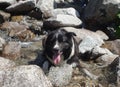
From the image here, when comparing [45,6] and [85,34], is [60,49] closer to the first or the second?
[85,34]

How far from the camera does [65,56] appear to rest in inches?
317

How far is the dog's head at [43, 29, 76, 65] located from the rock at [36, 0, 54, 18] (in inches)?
183

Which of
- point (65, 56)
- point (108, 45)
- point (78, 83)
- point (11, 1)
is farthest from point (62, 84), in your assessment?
point (11, 1)

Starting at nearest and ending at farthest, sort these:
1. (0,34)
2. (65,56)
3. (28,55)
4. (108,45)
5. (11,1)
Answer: (65,56) < (28,55) < (108,45) < (0,34) < (11,1)

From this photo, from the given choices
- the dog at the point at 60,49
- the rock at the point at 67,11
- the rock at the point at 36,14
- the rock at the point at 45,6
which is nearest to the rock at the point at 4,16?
the rock at the point at 36,14

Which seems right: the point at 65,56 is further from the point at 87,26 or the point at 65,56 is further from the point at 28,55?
the point at 87,26

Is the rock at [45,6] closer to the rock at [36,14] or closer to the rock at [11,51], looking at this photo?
the rock at [36,14]

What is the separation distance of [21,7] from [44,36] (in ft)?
6.22

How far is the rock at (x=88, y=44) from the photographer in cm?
944

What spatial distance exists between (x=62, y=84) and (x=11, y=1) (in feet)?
21.6

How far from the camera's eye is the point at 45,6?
12.8 metres

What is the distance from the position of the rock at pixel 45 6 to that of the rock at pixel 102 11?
130 cm

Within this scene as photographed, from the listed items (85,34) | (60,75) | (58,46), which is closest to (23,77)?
(60,75)

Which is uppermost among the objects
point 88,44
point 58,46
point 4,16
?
point 58,46
